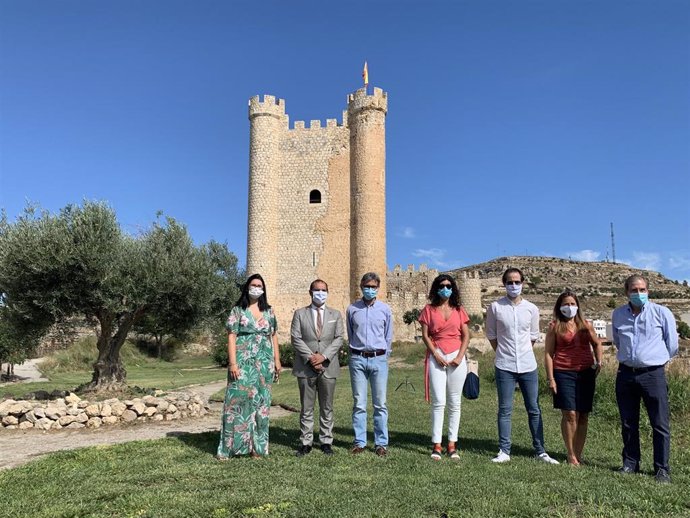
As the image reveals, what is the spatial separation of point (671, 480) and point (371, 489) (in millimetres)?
2764

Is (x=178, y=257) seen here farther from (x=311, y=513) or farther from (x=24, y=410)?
(x=311, y=513)

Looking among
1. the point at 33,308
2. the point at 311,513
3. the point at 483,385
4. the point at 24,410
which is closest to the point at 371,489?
the point at 311,513

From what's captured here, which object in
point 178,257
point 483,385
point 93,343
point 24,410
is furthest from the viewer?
point 93,343

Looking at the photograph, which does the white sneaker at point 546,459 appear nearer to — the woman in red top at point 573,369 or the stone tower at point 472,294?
the woman in red top at point 573,369

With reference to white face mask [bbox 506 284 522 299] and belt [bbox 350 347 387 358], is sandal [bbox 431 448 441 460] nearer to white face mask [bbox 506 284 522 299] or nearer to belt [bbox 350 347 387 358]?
belt [bbox 350 347 387 358]

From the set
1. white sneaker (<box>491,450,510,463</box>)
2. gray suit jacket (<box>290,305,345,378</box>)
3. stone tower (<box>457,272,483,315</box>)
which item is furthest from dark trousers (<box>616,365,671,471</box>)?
stone tower (<box>457,272,483,315</box>)

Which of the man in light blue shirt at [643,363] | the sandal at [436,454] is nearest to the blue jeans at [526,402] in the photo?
the sandal at [436,454]

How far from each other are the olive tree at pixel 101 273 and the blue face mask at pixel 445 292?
627 centimetres

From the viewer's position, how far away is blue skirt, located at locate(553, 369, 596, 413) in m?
5.66

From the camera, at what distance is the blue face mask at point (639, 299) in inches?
209

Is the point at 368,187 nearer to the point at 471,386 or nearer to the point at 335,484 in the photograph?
the point at 471,386

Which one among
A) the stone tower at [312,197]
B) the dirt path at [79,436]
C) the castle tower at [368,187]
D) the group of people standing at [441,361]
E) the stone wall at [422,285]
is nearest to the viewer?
the group of people standing at [441,361]

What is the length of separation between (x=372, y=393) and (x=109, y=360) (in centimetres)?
746

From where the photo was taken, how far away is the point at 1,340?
58.2 feet
